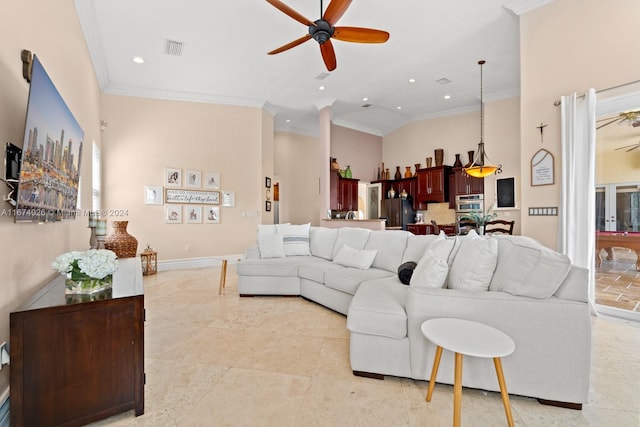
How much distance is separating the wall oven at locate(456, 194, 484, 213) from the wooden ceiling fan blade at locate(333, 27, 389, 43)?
5099mm

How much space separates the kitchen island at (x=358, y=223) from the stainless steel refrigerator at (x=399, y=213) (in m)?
2.09

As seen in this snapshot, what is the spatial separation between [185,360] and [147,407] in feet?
1.74

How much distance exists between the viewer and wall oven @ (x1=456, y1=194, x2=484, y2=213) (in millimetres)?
6754

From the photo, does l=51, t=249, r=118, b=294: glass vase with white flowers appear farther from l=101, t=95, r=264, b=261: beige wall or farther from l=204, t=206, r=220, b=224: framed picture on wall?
l=204, t=206, r=220, b=224: framed picture on wall

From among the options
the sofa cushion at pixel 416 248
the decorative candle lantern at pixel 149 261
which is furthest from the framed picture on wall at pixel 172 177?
the sofa cushion at pixel 416 248

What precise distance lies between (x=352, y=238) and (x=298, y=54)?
10.2 ft

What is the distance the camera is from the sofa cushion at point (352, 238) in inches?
150

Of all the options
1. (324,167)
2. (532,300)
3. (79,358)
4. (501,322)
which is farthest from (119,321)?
(324,167)

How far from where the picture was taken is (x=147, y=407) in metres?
1.67

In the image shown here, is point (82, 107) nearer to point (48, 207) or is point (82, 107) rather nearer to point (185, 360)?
point (48, 207)

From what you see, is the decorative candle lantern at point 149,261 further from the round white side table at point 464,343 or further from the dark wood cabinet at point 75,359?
the round white side table at point 464,343

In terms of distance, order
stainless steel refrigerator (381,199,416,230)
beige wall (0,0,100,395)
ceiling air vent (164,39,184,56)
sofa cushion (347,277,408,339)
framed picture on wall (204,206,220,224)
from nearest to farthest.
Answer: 1. beige wall (0,0,100,395)
2. sofa cushion (347,277,408,339)
3. ceiling air vent (164,39,184,56)
4. framed picture on wall (204,206,220,224)
5. stainless steel refrigerator (381,199,416,230)

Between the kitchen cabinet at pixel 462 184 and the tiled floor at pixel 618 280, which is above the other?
the kitchen cabinet at pixel 462 184

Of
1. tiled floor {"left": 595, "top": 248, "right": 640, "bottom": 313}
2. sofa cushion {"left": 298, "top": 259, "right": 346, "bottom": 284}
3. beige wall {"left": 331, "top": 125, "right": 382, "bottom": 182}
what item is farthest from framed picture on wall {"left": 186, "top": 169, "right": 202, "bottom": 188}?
tiled floor {"left": 595, "top": 248, "right": 640, "bottom": 313}
